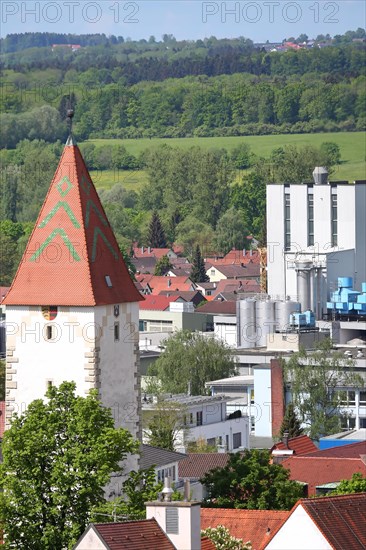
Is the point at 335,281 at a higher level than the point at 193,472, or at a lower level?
higher

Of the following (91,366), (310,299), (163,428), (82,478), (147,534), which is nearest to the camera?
(147,534)

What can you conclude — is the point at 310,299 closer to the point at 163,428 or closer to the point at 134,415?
the point at 163,428

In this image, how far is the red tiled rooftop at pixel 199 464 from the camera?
60159mm

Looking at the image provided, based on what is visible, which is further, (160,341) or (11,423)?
(160,341)

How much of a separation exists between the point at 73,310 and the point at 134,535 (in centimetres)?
1158

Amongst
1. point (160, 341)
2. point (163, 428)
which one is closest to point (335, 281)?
point (160, 341)

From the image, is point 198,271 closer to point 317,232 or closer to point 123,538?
point 317,232

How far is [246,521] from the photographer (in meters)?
44.8

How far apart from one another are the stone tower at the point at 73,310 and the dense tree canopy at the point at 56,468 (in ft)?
9.27

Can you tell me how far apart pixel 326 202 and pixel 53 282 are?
64.5 metres

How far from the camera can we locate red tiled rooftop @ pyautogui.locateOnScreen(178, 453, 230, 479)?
60.2 m

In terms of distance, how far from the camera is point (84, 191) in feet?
155

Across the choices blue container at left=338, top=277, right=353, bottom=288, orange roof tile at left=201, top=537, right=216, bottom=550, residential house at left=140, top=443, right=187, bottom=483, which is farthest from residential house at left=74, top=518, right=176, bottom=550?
blue container at left=338, top=277, right=353, bottom=288

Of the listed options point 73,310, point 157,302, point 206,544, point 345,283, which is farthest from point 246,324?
point 206,544
